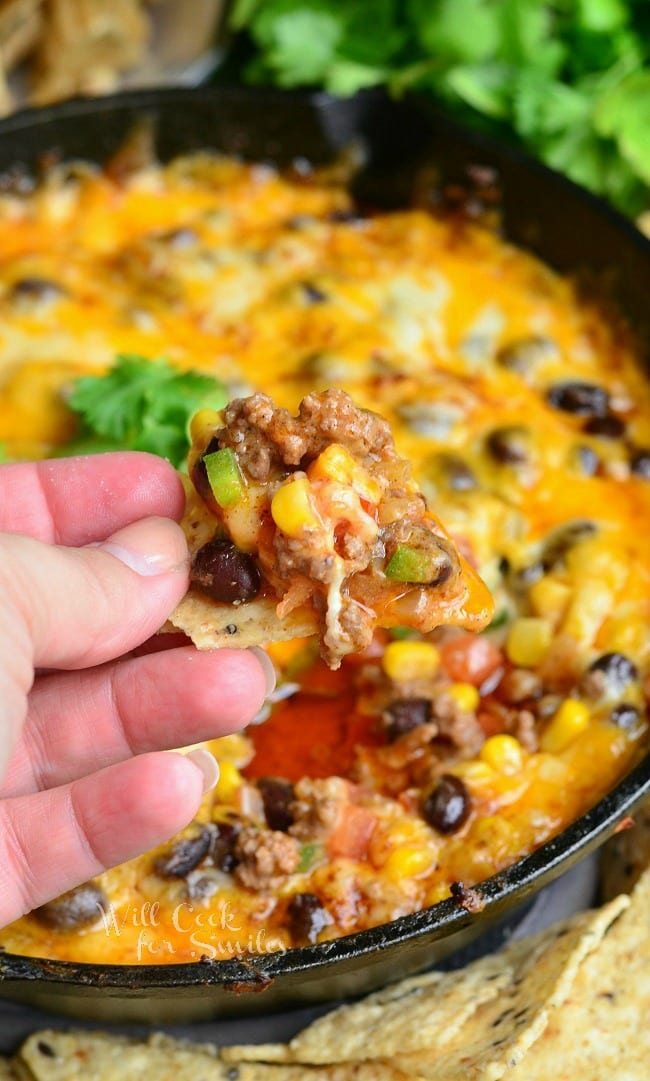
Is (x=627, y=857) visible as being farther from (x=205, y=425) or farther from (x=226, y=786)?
(x=205, y=425)

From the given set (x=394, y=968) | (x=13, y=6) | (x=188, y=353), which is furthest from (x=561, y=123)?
(x=394, y=968)

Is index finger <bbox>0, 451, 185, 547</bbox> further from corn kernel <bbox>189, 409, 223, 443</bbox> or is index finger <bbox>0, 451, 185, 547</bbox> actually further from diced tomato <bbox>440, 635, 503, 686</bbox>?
diced tomato <bbox>440, 635, 503, 686</bbox>

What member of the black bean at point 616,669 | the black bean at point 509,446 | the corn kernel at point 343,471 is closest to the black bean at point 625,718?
the black bean at point 616,669

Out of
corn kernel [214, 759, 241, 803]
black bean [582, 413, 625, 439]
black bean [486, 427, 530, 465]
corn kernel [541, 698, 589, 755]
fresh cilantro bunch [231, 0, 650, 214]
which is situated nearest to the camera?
corn kernel [214, 759, 241, 803]

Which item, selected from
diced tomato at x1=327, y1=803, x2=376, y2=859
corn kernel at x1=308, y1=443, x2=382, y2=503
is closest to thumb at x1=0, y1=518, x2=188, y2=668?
corn kernel at x1=308, y1=443, x2=382, y2=503

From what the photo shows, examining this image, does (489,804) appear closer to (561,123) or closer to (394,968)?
(394,968)

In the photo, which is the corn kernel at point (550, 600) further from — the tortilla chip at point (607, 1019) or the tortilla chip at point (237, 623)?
the tortilla chip at point (237, 623)

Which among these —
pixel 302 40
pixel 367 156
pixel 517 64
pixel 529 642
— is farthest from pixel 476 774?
pixel 302 40

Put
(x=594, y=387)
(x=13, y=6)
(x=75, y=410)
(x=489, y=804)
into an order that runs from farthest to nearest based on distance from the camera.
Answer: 1. (x=13, y=6)
2. (x=594, y=387)
3. (x=75, y=410)
4. (x=489, y=804)
